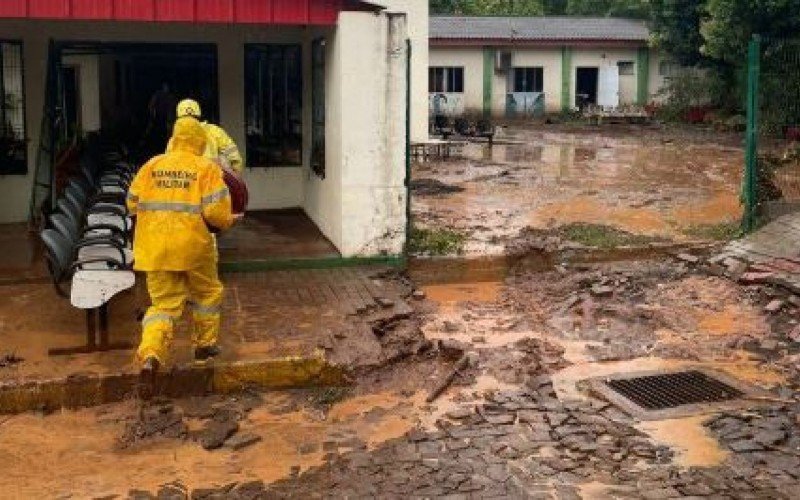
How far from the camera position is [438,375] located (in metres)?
7.49

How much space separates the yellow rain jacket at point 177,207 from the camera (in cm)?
676

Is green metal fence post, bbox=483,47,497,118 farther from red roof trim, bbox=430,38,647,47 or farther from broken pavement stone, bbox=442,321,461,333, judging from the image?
broken pavement stone, bbox=442,321,461,333

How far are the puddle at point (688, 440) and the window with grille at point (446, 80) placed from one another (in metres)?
33.3

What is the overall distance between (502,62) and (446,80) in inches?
97.1

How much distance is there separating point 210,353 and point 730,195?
12.2 meters

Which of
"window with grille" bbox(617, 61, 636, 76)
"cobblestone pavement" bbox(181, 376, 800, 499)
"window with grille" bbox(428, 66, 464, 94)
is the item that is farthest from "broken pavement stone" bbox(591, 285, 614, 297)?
"window with grille" bbox(617, 61, 636, 76)

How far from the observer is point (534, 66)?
4012cm

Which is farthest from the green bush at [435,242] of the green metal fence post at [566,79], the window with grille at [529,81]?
the green metal fence post at [566,79]

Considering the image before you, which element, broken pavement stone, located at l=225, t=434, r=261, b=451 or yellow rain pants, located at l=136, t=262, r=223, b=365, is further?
yellow rain pants, located at l=136, t=262, r=223, b=365

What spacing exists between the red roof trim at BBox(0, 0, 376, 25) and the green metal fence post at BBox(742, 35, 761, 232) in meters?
4.68

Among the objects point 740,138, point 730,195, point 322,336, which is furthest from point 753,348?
point 740,138

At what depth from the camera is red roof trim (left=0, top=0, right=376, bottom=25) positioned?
891cm

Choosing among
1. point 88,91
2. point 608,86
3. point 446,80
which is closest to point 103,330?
point 88,91

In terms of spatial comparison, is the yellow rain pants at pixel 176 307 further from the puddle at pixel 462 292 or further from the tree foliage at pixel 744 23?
the tree foliage at pixel 744 23
